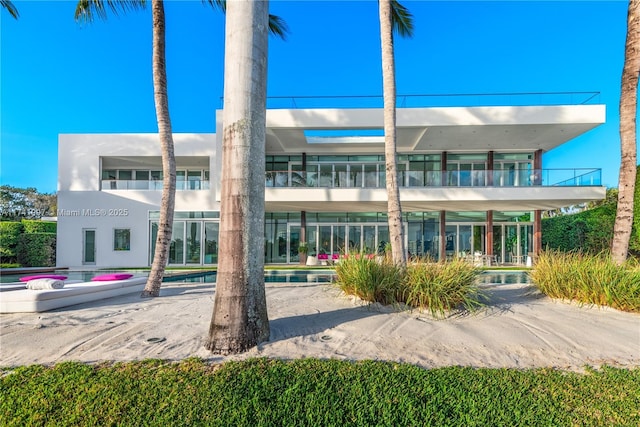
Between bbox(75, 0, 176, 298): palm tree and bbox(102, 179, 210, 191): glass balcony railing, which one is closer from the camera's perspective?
bbox(75, 0, 176, 298): palm tree

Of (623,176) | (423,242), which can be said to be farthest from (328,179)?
(623,176)

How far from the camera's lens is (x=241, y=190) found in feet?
12.4

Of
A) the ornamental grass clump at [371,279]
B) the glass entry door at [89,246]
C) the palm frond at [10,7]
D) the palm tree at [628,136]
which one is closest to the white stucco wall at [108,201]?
the glass entry door at [89,246]

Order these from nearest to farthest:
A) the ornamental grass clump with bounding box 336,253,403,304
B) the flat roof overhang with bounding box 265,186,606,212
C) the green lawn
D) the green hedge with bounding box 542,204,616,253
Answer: the green lawn < the ornamental grass clump with bounding box 336,253,403,304 < the flat roof overhang with bounding box 265,186,606,212 < the green hedge with bounding box 542,204,616,253

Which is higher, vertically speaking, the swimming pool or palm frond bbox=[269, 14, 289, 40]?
palm frond bbox=[269, 14, 289, 40]

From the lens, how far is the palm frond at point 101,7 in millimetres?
8125

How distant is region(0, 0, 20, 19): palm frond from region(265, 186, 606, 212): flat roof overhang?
10084 mm

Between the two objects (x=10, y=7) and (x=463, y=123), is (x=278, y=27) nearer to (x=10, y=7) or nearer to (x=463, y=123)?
(x=10, y=7)

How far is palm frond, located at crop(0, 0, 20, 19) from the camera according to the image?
8.94 meters

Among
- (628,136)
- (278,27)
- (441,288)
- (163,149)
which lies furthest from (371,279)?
(278,27)

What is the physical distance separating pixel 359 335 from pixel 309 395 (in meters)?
1.48

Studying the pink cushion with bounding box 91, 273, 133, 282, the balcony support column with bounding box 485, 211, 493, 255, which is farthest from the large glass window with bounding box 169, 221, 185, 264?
the balcony support column with bounding box 485, 211, 493, 255

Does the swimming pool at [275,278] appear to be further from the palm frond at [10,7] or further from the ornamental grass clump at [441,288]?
the palm frond at [10,7]

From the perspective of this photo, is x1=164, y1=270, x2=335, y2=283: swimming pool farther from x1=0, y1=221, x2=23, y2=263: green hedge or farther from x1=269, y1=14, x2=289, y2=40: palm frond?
x1=0, y1=221, x2=23, y2=263: green hedge
